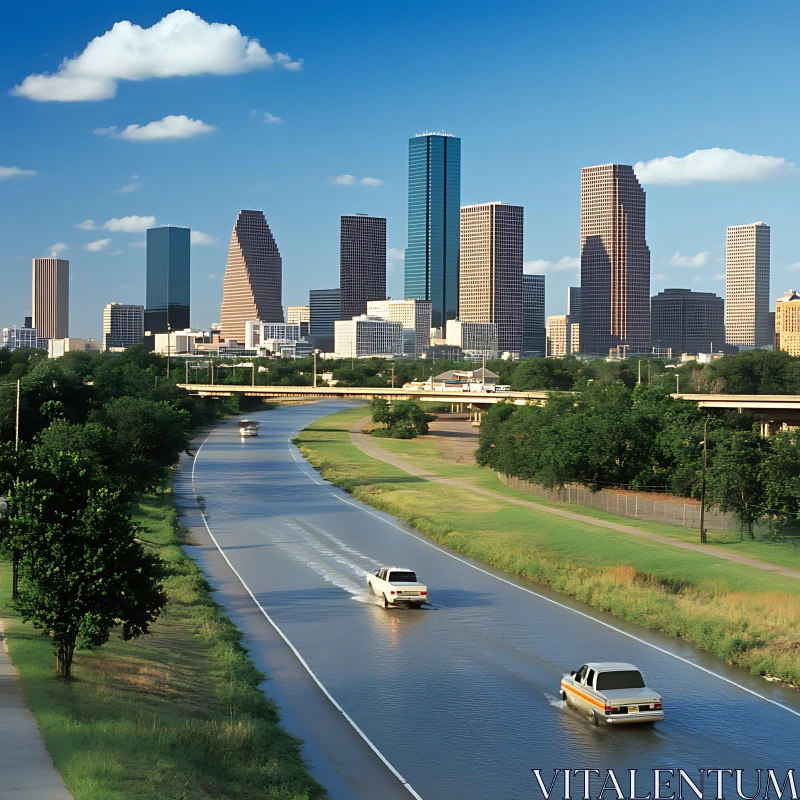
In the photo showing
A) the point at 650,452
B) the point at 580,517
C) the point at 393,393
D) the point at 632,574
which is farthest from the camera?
the point at 393,393

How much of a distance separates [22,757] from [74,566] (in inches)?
292

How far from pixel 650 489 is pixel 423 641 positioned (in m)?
38.3

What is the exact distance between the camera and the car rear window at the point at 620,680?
1203 inches

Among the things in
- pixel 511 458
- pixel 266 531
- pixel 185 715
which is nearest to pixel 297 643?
pixel 185 715

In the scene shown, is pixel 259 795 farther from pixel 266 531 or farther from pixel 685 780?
pixel 266 531

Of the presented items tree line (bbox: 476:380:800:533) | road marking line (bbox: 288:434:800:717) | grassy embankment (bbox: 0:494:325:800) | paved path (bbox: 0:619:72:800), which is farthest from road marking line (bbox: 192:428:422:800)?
tree line (bbox: 476:380:800:533)

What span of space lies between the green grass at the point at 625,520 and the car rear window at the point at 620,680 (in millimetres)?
23928

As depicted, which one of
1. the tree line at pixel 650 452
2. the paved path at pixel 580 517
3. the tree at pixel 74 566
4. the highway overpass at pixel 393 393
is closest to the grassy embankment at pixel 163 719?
the tree at pixel 74 566

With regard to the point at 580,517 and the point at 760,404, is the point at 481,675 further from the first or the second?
the point at 760,404

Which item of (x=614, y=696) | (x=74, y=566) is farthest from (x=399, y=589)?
(x=74, y=566)

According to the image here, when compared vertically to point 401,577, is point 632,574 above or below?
below

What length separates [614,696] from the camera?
30062 millimetres

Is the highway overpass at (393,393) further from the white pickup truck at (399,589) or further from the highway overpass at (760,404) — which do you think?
the white pickup truck at (399,589)

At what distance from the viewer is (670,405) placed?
83812 mm
